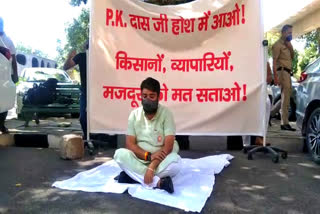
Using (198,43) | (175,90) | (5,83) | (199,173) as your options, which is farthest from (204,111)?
(5,83)

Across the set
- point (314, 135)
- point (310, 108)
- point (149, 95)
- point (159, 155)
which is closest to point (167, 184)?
point (159, 155)

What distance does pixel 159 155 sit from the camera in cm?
429

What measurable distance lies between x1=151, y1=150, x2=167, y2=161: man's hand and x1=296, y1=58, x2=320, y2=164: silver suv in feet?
8.33

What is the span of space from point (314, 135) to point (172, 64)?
234 cm

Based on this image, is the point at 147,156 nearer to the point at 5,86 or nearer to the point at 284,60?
the point at 5,86

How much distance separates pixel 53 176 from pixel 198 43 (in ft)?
9.54

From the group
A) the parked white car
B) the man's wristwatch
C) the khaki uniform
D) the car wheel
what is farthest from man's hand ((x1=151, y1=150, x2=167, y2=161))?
the khaki uniform

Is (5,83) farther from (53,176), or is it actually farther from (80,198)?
(80,198)

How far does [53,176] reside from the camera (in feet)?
16.2

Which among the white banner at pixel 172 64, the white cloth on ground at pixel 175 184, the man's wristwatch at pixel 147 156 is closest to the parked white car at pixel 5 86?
the white banner at pixel 172 64

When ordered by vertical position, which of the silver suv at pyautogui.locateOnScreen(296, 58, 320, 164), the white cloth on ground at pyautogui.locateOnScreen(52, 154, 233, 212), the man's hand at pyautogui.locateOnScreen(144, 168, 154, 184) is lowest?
the white cloth on ground at pyautogui.locateOnScreen(52, 154, 233, 212)

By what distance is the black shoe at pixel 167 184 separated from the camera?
4.13 meters

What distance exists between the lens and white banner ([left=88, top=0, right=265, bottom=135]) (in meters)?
6.15

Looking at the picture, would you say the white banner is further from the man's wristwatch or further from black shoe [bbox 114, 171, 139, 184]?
the man's wristwatch
